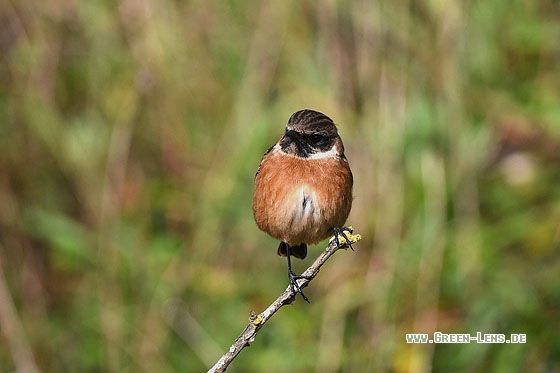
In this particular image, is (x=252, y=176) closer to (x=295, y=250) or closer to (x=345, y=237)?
(x=295, y=250)

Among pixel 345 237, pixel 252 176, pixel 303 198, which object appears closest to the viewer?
pixel 345 237

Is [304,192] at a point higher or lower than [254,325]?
higher

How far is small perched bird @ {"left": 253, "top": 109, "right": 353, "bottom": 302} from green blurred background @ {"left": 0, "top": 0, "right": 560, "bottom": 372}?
112cm

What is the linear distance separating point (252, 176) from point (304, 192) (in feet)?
6.42

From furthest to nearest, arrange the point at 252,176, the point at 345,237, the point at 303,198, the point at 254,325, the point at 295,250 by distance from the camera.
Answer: the point at 252,176 → the point at 295,250 → the point at 303,198 → the point at 345,237 → the point at 254,325

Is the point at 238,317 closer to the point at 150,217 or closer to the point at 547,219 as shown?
the point at 150,217

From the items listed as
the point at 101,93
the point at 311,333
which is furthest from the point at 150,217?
the point at 311,333

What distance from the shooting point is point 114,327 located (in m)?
4.77

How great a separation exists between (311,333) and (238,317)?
52 centimetres

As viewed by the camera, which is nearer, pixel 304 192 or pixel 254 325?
pixel 254 325

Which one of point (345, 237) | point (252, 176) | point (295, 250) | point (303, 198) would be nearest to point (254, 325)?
point (345, 237)

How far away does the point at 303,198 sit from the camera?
Result: 3.03 m

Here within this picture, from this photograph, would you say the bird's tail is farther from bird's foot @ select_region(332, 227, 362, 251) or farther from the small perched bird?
bird's foot @ select_region(332, 227, 362, 251)

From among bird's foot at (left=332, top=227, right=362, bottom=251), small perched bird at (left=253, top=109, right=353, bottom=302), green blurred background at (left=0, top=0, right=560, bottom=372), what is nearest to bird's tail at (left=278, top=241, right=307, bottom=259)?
small perched bird at (left=253, top=109, right=353, bottom=302)
